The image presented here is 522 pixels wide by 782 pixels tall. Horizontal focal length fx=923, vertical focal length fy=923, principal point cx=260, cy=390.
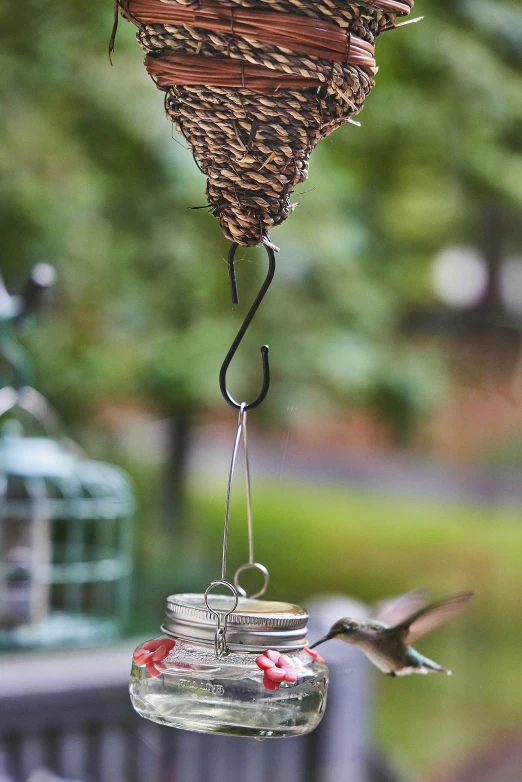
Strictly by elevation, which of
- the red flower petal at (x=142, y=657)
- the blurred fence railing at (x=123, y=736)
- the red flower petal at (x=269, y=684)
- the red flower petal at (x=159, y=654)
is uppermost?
the red flower petal at (x=269, y=684)

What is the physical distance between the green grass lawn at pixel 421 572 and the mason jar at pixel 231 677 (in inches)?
137

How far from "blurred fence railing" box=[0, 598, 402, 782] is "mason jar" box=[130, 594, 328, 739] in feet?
5.41

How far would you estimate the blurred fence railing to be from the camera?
2426 millimetres

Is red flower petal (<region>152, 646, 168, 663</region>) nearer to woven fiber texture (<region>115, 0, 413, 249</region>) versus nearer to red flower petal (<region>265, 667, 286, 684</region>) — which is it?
A: red flower petal (<region>265, 667, 286, 684</region>)

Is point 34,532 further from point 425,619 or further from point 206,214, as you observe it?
point 425,619

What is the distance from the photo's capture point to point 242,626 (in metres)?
0.63

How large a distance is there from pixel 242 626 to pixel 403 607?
0.36m

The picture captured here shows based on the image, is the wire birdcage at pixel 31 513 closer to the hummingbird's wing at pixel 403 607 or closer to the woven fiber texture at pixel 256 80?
the hummingbird's wing at pixel 403 607

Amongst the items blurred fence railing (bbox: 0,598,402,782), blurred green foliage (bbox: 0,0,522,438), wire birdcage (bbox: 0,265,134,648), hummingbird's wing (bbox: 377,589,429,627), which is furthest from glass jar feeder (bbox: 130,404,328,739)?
blurred green foliage (bbox: 0,0,522,438)

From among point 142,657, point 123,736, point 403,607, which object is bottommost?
point 123,736

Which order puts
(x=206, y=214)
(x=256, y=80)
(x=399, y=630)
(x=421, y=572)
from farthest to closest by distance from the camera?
(x=421, y=572) → (x=206, y=214) → (x=399, y=630) → (x=256, y=80)

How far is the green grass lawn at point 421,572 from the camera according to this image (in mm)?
4277

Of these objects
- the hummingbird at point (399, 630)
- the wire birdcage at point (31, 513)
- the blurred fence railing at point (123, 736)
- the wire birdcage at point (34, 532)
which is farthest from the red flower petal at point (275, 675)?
the wire birdcage at point (34, 532)

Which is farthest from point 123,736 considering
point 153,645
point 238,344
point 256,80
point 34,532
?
point 256,80
